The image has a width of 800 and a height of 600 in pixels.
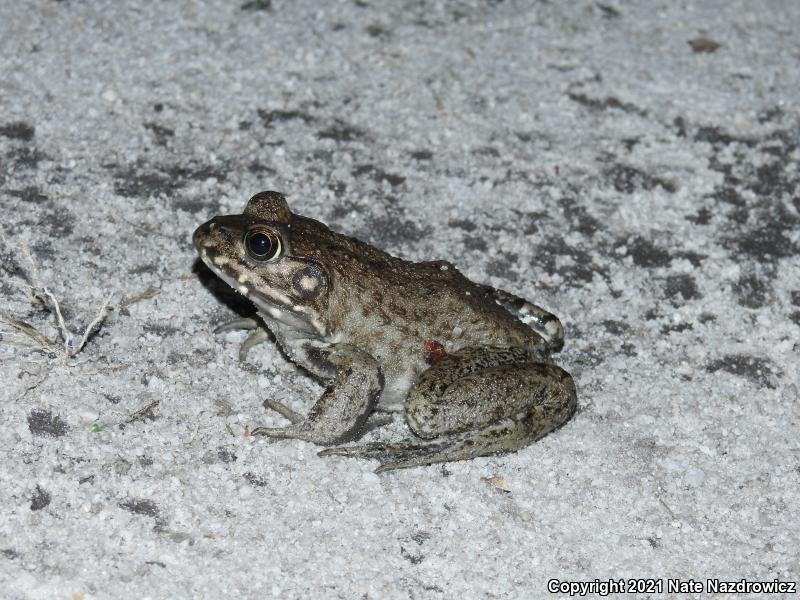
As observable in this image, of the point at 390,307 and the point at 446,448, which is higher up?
the point at 390,307

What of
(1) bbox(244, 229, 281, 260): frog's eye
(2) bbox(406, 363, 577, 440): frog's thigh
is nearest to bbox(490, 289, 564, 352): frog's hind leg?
(2) bbox(406, 363, 577, 440): frog's thigh

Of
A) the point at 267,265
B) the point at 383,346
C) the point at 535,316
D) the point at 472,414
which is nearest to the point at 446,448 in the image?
the point at 472,414

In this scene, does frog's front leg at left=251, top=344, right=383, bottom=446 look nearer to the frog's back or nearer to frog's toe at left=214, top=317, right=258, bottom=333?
the frog's back

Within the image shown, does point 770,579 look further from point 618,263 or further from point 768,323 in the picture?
point 618,263

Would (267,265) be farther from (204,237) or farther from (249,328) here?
(249,328)

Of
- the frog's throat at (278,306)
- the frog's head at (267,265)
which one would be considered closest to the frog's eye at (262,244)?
the frog's head at (267,265)

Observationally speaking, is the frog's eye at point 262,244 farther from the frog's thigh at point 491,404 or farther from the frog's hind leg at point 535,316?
the frog's hind leg at point 535,316
